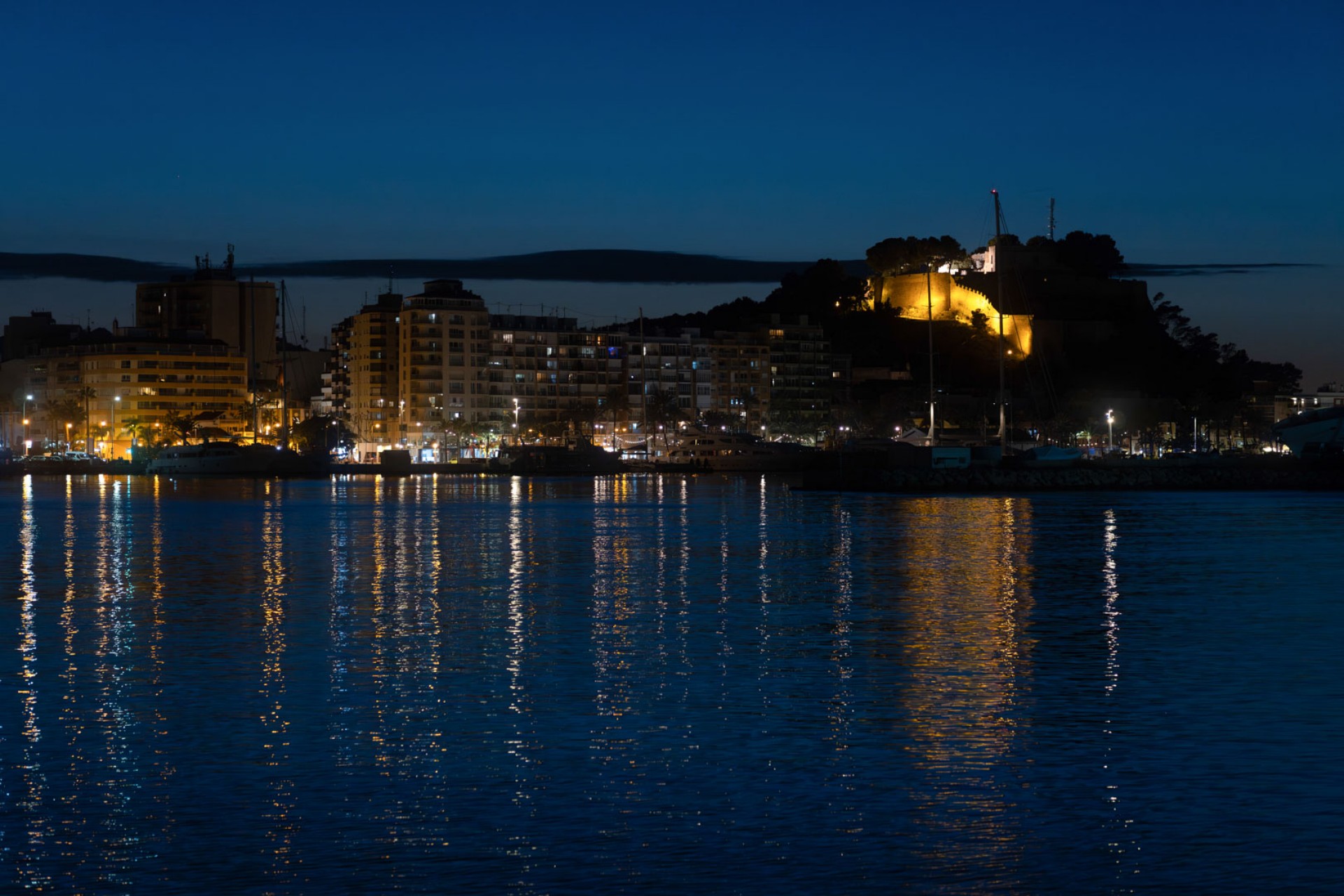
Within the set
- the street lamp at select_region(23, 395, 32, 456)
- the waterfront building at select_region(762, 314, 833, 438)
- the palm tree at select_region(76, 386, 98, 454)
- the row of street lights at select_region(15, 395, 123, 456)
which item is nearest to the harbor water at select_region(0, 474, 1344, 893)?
the row of street lights at select_region(15, 395, 123, 456)

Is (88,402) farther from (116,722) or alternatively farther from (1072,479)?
(116,722)

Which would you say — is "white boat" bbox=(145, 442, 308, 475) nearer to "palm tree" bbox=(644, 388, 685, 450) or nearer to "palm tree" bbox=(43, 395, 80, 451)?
"palm tree" bbox=(43, 395, 80, 451)

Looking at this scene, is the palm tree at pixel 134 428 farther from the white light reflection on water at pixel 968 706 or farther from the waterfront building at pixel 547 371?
the white light reflection on water at pixel 968 706

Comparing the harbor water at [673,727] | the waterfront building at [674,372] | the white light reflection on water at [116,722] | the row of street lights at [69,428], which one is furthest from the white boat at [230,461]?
the white light reflection on water at [116,722]

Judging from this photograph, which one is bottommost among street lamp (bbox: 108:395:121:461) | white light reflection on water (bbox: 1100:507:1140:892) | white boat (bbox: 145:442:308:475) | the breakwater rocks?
white light reflection on water (bbox: 1100:507:1140:892)

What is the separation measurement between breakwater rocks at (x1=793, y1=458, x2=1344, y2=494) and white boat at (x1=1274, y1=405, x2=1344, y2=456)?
9.31 m

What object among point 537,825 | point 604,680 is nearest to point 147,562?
point 604,680

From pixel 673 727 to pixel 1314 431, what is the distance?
330 feet

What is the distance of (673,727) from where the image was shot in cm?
1352

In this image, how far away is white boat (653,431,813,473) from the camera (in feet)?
413

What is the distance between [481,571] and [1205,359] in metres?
151

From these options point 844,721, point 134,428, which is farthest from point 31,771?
point 134,428

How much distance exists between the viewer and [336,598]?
25172mm

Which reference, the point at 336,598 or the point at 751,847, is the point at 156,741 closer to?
the point at 751,847
